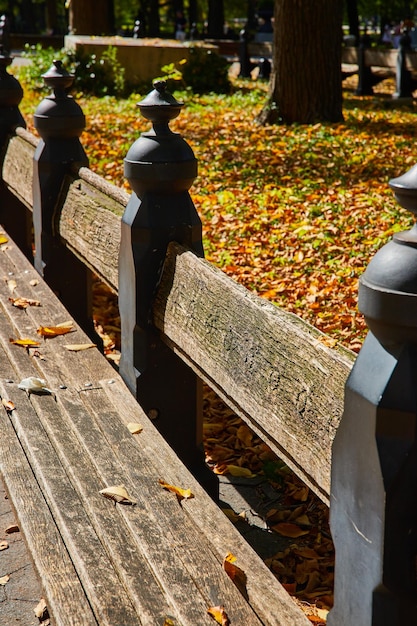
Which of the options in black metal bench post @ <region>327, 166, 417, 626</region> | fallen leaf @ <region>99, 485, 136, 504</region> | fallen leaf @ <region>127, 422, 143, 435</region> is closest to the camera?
black metal bench post @ <region>327, 166, 417, 626</region>

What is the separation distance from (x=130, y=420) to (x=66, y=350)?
0.70 m

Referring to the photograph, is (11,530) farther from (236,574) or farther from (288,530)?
(236,574)

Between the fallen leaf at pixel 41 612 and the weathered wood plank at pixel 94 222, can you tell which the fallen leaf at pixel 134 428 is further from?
the weathered wood plank at pixel 94 222

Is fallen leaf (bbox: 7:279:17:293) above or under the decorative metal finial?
under

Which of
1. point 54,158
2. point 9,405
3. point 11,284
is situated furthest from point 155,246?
point 54,158

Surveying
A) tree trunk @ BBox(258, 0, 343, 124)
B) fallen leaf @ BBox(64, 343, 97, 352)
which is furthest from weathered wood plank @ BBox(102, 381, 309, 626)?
tree trunk @ BBox(258, 0, 343, 124)

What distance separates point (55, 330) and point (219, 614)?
2.00m

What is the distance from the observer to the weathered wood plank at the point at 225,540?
6.19 feet

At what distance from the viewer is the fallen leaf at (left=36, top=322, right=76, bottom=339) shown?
143 inches

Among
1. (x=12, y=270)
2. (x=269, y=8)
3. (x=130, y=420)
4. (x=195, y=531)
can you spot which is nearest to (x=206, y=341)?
(x=130, y=420)

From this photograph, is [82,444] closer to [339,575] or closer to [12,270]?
[339,575]

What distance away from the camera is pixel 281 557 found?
3.21 metres

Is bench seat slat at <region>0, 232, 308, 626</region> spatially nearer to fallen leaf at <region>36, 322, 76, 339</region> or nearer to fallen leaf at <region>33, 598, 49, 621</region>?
fallen leaf at <region>36, 322, 76, 339</region>

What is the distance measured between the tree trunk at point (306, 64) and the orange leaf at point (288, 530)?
8.36 meters
